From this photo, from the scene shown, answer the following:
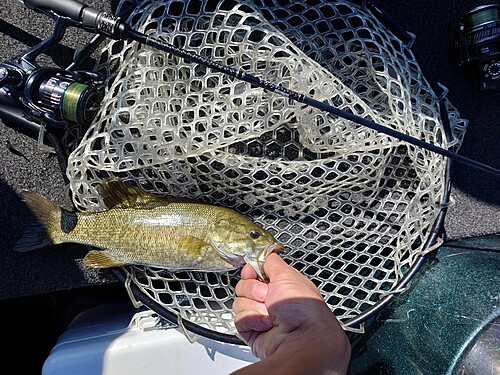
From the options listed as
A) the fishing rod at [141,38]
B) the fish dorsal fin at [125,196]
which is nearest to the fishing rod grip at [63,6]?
the fishing rod at [141,38]

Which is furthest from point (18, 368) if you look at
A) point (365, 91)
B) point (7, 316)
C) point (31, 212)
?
point (365, 91)

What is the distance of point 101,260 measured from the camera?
6.15 ft

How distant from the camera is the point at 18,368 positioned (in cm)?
253

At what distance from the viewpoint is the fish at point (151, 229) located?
1815 millimetres

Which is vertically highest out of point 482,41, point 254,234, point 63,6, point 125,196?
point 63,6

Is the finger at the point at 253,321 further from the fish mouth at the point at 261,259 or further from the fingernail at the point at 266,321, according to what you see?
the fish mouth at the point at 261,259

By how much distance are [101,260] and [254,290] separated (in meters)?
0.72

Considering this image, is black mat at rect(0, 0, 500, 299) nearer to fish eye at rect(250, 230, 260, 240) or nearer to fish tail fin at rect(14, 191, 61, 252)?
fish tail fin at rect(14, 191, 61, 252)

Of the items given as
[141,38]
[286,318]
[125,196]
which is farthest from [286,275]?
[141,38]

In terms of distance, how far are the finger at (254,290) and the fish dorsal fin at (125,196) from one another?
0.51m

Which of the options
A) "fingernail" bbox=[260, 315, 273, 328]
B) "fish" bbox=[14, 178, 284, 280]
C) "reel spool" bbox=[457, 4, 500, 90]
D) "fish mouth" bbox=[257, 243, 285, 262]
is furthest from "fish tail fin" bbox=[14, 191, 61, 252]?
"reel spool" bbox=[457, 4, 500, 90]

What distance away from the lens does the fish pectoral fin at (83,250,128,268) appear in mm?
1870

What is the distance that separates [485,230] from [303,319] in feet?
4.73

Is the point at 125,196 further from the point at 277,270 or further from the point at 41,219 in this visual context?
the point at 277,270
